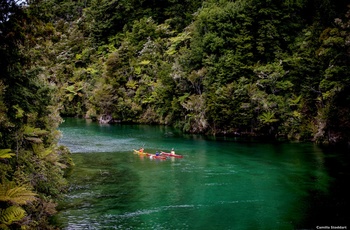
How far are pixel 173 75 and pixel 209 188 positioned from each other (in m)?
32.5

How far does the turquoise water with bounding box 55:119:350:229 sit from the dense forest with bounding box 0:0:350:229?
2.46 meters

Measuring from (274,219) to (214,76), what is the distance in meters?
32.4

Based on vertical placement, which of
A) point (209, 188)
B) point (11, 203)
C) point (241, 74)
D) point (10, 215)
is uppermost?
point (241, 74)

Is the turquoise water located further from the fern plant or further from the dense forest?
the fern plant

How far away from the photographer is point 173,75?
182 feet

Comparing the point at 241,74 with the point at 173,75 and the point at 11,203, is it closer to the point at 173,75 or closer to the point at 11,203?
the point at 173,75

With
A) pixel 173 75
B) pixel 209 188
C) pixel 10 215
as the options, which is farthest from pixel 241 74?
pixel 10 215

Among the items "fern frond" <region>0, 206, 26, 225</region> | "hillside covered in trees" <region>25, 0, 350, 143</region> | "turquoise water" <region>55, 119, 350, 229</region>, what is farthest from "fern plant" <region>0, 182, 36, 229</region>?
"hillside covered in trees" <region>25, 0, 350, 143</region>

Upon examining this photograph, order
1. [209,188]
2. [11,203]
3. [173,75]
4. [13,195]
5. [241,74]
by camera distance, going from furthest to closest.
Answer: [173,75], [241,74], [209,188], [11,203], [13,195]

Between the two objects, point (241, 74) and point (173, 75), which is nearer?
point (241, 74)

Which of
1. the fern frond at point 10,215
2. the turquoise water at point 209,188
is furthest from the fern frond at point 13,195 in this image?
the turquoise water at point 209,188

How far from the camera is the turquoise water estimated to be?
18.9 metres

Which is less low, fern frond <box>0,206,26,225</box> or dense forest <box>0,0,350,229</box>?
dense forest <box>0,0,350,229</box>

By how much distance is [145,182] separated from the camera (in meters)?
26.2
